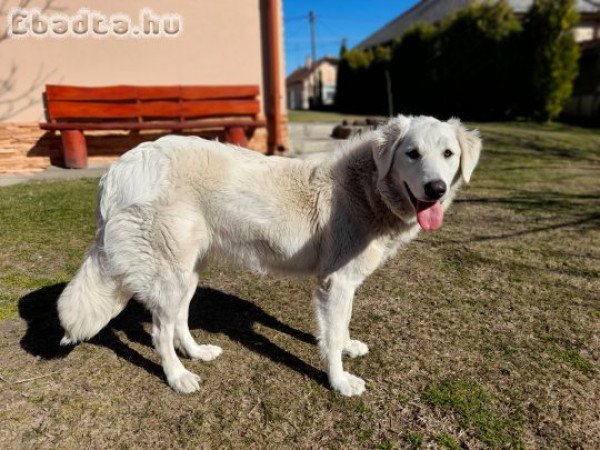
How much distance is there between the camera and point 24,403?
105 inches

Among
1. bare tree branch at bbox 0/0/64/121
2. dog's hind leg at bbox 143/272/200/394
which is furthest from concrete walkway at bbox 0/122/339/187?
dog's hind leg at bbox 143/272/200/394

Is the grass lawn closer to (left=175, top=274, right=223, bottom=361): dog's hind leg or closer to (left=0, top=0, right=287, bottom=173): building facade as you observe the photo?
Answer: (left=175, top=274, right=223, bottom=361): dog's hind leg

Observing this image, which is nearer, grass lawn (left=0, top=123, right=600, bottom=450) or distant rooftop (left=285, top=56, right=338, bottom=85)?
grass lawn (left=0, top=123, right=600, bottom=450)

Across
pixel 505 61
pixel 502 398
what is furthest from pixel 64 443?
pixel 505 61

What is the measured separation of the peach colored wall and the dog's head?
7465 mm

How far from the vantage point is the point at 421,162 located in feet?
8.75

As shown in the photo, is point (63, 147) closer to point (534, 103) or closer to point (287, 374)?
point (287, 374)

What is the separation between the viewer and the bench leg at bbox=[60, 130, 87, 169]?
860 cm

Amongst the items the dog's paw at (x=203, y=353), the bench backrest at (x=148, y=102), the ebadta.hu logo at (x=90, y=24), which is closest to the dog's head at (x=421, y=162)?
the dog's paw at (x=203, y=353)

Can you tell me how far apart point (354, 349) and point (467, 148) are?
63.2 inches

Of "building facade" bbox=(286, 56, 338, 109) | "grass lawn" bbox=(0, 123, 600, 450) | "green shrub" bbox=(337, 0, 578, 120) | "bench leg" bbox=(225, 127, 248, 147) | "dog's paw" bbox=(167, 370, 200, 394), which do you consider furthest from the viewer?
"building facade" bbox=(286, 56, 338, 109)

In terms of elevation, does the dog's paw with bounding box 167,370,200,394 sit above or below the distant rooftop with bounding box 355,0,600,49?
below

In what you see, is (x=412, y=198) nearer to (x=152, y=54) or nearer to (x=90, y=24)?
(x=152, y=54)

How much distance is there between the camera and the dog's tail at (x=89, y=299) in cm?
279
